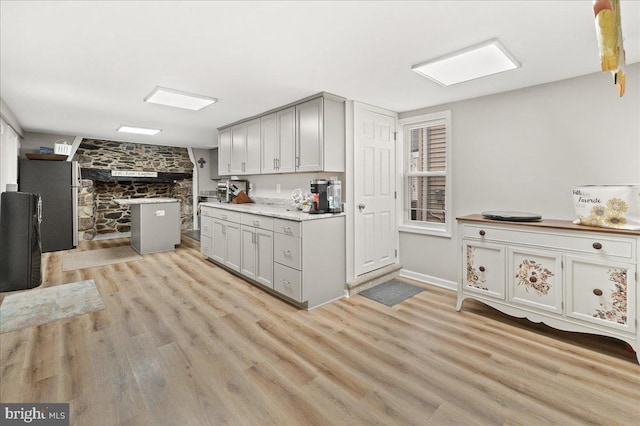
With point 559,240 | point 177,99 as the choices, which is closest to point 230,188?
point 177,99

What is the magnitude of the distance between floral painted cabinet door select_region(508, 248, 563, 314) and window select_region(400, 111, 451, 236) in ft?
3.53

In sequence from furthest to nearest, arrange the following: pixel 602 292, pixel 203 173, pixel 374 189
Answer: pixel 203 173 → pixel 374 189 → pixel 602 292

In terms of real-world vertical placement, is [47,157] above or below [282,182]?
above

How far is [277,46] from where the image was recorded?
224cm

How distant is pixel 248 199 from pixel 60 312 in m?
2.77

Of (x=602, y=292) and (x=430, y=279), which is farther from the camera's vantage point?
(x=430, y=279)

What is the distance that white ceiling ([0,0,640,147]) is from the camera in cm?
179

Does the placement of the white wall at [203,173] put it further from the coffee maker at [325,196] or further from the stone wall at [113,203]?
the coffee maker at [325,196]

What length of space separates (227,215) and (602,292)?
414 cm

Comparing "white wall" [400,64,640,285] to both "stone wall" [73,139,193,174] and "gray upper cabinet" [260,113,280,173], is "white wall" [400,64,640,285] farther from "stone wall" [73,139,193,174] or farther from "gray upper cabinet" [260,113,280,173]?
"stone wall" [73,139,193,174]

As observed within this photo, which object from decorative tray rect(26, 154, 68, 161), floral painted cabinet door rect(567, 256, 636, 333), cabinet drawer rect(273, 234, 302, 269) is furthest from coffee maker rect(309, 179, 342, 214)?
decorative tray rect(26, 154, 68, 161)

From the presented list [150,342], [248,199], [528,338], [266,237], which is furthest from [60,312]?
[528,338]

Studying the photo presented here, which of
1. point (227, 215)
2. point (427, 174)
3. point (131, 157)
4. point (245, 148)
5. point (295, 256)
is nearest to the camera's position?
point (295, 256)

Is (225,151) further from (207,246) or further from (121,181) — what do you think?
(121,181)
